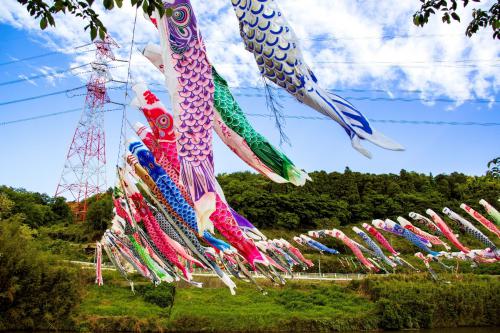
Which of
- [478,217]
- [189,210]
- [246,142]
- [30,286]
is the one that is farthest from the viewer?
[478,217]

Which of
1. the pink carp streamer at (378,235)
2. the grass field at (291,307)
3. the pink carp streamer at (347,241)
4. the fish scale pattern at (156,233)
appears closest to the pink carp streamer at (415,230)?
the pink carp streamer at (378,235)

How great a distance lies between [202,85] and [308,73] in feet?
4.08

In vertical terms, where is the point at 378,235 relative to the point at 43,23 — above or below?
above

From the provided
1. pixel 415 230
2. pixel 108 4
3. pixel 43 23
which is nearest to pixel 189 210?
pixel 43 23

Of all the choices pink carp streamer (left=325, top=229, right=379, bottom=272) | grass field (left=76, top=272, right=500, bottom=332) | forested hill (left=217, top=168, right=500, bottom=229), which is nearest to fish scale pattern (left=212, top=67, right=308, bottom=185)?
grass field (left=76, top=272, right=500, bottom=332)

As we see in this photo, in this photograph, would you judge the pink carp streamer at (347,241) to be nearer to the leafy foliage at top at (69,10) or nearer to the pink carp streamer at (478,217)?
the pink carp streamer at (478,217)

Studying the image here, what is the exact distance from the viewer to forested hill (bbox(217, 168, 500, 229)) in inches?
1399

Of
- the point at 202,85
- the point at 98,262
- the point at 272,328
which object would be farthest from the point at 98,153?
the point at 202,85

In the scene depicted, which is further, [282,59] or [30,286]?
[30,286]

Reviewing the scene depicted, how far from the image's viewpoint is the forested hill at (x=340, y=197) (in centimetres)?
3553

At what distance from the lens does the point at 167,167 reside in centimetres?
787

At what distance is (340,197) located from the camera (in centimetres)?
3994

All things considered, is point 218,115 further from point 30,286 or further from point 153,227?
point 30,286

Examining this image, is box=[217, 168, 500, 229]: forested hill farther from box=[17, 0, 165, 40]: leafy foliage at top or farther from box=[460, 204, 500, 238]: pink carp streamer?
box=[17, 0, 165, 40]: leafy foliage at top
